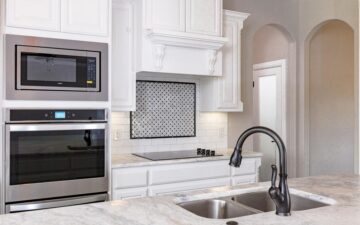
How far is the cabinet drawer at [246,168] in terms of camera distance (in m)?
3.64

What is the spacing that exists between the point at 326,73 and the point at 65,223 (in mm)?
4599

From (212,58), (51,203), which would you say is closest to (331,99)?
(212,58)

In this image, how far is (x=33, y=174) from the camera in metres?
2.64

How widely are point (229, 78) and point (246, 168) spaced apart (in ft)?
3.36

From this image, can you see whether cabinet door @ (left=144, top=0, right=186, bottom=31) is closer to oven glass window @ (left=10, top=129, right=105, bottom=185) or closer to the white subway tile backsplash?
the white subway tile backsplash

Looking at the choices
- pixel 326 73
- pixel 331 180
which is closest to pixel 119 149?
pixel 331 180

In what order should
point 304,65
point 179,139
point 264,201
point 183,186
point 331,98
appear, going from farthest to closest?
1. point 331,98
2. point 304,65
3. point 179,139
4. point 183,186
5. point 264,201

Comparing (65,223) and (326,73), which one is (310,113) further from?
(65,223)

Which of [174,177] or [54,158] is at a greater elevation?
[54,158]

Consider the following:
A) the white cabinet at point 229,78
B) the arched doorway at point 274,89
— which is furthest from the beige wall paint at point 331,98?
the white cabinet at point 229,78

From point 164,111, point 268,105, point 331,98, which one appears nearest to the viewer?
point 164,111

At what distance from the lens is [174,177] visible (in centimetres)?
325

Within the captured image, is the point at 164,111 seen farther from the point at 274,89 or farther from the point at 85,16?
the point at 274,89

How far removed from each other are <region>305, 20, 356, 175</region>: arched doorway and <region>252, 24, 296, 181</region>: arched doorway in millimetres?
256
